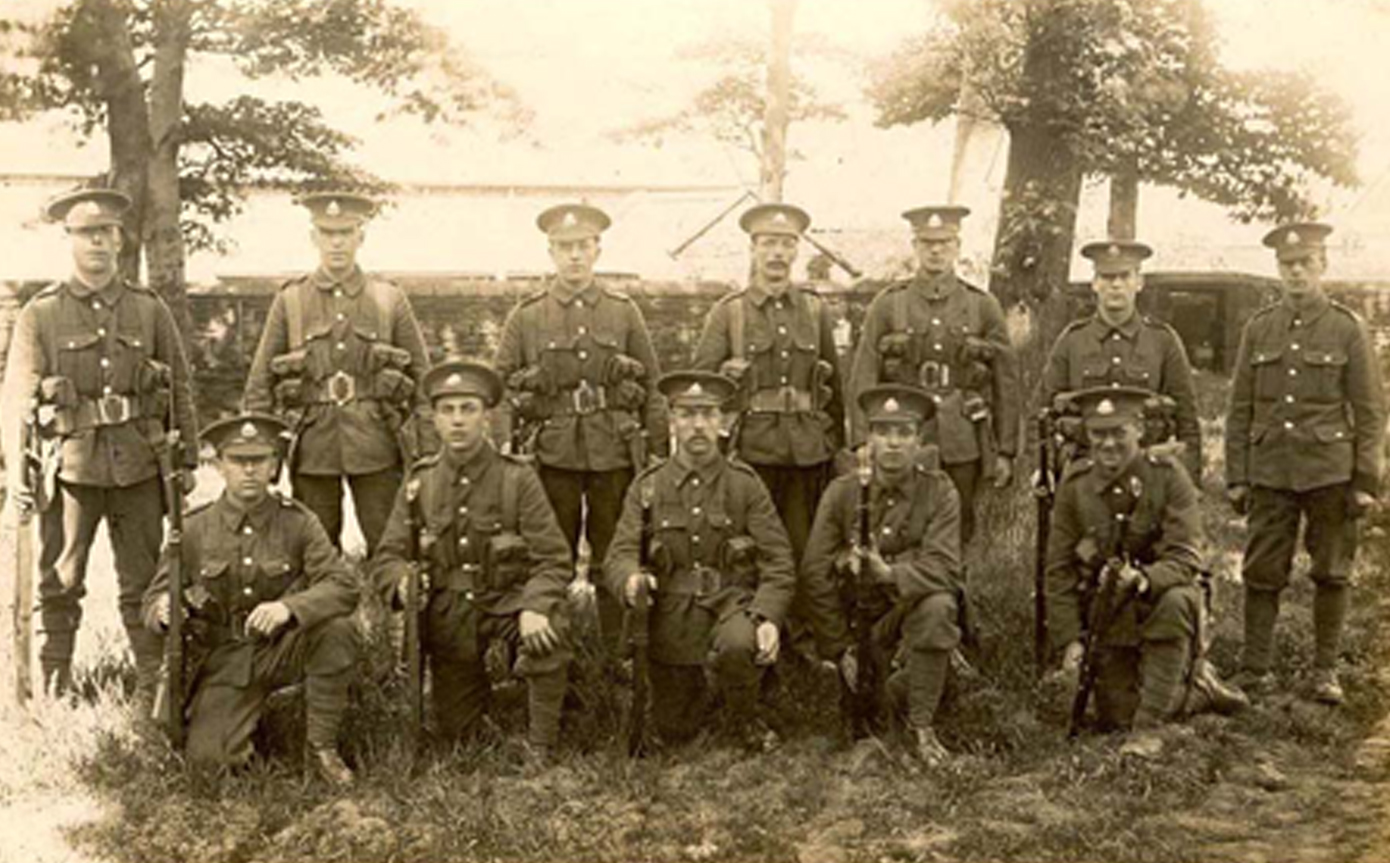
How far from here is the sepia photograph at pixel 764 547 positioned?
4.73 meters

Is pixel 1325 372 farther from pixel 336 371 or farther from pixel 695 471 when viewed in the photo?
pixel 336 371

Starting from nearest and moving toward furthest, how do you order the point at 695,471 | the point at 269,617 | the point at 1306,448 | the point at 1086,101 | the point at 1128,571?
the point at 269,617
the point at 1128,571
the point at 695,471
the point at 1306,448
the point at 1086,101

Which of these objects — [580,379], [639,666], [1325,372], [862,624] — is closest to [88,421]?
[580,379]

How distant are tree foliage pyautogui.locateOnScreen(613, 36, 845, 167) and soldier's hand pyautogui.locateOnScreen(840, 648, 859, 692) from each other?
28.9 ft

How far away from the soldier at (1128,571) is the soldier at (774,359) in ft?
3.72

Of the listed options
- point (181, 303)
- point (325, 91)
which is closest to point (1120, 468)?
point (181, 303)

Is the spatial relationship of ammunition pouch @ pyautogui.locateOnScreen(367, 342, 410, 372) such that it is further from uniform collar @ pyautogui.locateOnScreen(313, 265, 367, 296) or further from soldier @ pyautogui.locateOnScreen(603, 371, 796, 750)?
soldier @ pyautogui.locateOnScreen(603, 371, 796, 750)

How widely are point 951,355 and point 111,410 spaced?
11.4 feet

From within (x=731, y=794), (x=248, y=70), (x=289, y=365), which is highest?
(x=248, y=70)

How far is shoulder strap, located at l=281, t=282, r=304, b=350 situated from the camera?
5.80m

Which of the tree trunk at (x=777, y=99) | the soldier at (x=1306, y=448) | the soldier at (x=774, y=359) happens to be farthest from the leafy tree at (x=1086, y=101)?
the tree trunk at (x=777, y=99)

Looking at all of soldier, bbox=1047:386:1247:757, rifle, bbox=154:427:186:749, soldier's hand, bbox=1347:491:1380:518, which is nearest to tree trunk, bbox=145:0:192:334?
rifle, bbox=154:427:186:749

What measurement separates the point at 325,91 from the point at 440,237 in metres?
9.12

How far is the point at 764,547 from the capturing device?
17.6 feet
